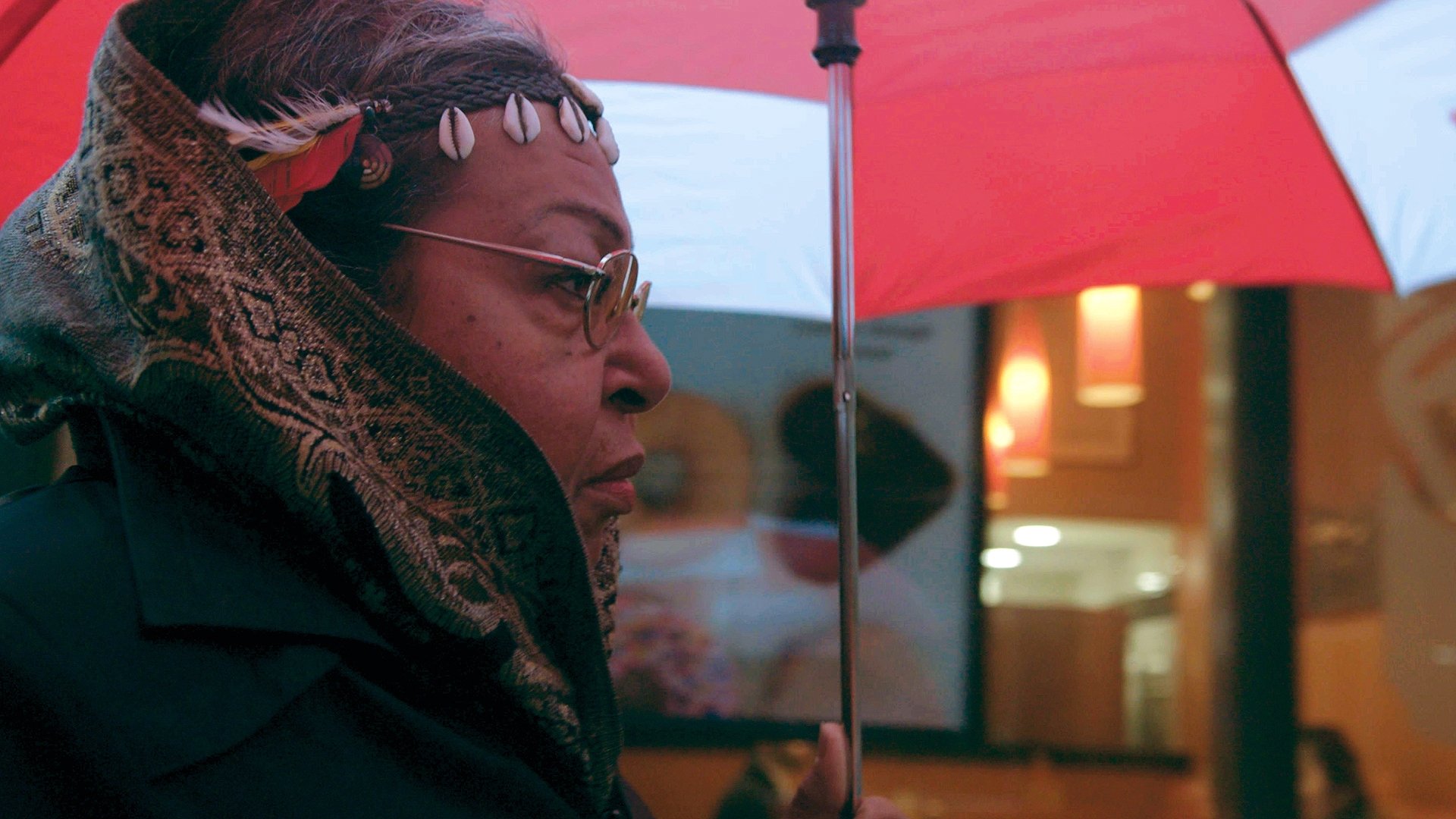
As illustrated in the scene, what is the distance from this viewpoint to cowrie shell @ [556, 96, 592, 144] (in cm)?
149

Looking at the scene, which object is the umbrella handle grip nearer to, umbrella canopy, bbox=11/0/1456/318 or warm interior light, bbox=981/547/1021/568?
umbrella canopy, bbox=11/0/1456/318

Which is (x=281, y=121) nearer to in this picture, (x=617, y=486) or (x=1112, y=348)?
(x=617, y=486)

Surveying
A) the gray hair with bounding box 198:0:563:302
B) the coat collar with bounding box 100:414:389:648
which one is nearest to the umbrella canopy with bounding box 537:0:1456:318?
the gray hair with bounding box 198:0:563:302

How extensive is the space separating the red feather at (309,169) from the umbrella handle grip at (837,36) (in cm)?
67

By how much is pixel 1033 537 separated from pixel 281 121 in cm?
395

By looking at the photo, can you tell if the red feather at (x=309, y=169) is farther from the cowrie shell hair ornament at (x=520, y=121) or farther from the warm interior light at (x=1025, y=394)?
the warm interior light at (x=1025, y=394)

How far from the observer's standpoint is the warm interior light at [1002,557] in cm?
472

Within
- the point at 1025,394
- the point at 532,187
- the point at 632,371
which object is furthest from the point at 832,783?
the point at 1025,394

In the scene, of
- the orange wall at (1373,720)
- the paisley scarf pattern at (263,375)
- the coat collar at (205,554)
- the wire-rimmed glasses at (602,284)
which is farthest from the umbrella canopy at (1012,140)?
the orange wall at (1373,720)

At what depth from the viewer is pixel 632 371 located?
60.8 inches

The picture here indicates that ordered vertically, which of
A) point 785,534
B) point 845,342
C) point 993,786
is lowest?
point 993,786

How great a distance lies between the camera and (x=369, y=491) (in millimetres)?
1109

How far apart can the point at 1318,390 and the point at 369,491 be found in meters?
4.40

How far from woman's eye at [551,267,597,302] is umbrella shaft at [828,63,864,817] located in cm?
40
